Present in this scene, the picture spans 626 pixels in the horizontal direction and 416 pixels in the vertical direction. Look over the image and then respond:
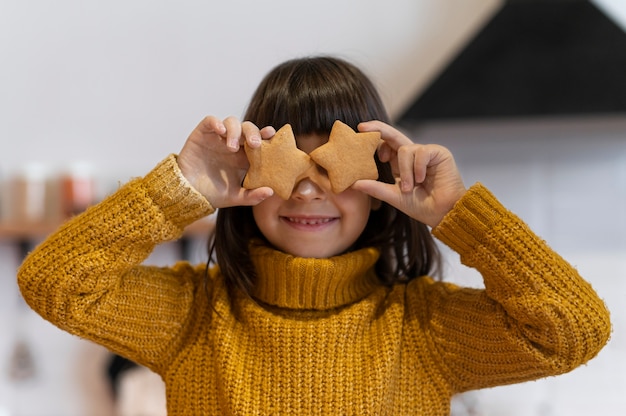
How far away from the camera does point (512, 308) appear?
0.81 metres

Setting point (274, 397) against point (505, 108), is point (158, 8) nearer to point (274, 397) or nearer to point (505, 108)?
point (505, 108)

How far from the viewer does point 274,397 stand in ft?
2.85

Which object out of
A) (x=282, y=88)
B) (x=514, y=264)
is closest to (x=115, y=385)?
(x=282, y=88)

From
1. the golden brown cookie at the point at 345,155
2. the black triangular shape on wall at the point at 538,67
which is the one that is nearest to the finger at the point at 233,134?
the golden brown cookie at the point at 345,155

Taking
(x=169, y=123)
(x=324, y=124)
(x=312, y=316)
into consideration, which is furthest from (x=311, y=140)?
(x=169, y=123)

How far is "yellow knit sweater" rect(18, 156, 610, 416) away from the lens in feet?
2.65

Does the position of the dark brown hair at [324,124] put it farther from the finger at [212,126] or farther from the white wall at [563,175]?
the white wall at [563,175]

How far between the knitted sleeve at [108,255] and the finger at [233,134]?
84 mm

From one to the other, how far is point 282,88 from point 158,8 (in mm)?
973

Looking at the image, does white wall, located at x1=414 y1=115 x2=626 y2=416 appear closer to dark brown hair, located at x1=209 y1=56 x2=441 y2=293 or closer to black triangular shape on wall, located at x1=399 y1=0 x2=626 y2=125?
black triangular shape on wall, located at x1=399 y1=0 x2=626 y2=125

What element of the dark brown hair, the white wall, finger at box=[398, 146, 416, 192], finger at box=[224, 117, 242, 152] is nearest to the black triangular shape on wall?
the white wall

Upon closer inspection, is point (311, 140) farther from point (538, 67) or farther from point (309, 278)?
point (538, 67)

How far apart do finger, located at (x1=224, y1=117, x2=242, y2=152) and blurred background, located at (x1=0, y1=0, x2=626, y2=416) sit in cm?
82

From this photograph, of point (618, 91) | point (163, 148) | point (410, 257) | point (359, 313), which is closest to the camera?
point (359, 313)
